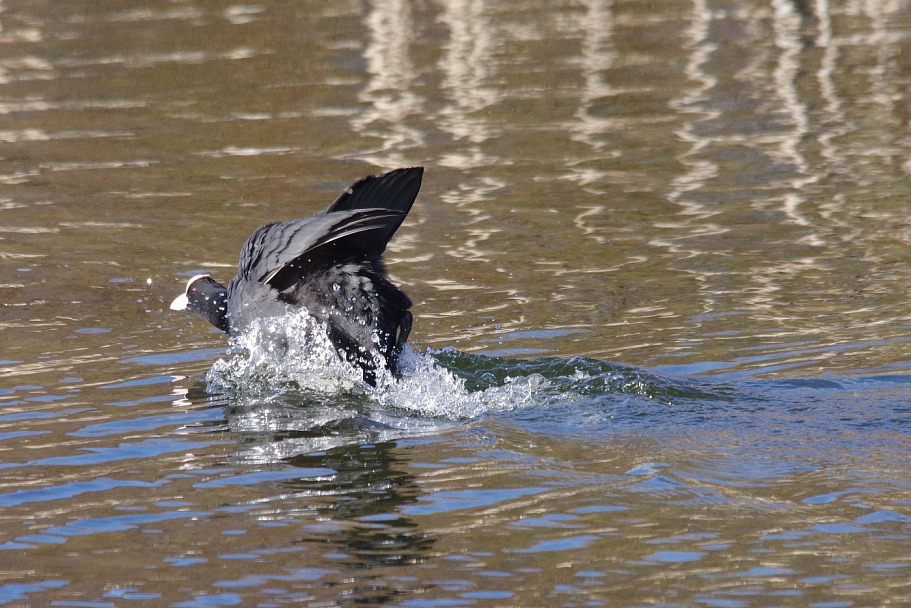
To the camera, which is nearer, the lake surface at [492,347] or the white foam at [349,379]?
the lake surface at [492,347]

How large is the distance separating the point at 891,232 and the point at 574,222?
7.72 feet

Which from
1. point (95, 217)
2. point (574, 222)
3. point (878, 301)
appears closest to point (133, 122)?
point (95, 217)

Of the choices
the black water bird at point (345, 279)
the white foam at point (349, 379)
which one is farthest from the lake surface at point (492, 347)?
the black water bird at point (345, 279)

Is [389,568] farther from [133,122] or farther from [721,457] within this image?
[133,122]

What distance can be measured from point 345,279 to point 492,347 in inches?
48.0

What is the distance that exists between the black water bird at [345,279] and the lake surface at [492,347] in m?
0.28

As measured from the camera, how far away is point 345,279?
6492 millimetres

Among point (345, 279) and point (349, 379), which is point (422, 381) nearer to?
point (349, 379)

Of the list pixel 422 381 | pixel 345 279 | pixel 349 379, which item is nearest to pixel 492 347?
pixel 422 381

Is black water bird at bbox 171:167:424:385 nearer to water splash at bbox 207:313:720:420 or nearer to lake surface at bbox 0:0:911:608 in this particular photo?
water splash at bbox 207:313:720:420

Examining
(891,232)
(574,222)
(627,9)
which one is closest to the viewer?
(891,232)

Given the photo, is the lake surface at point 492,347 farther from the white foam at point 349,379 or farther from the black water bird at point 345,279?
the black water bird at point 345,279

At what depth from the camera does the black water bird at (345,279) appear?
253 inches

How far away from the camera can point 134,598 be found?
173 inches
